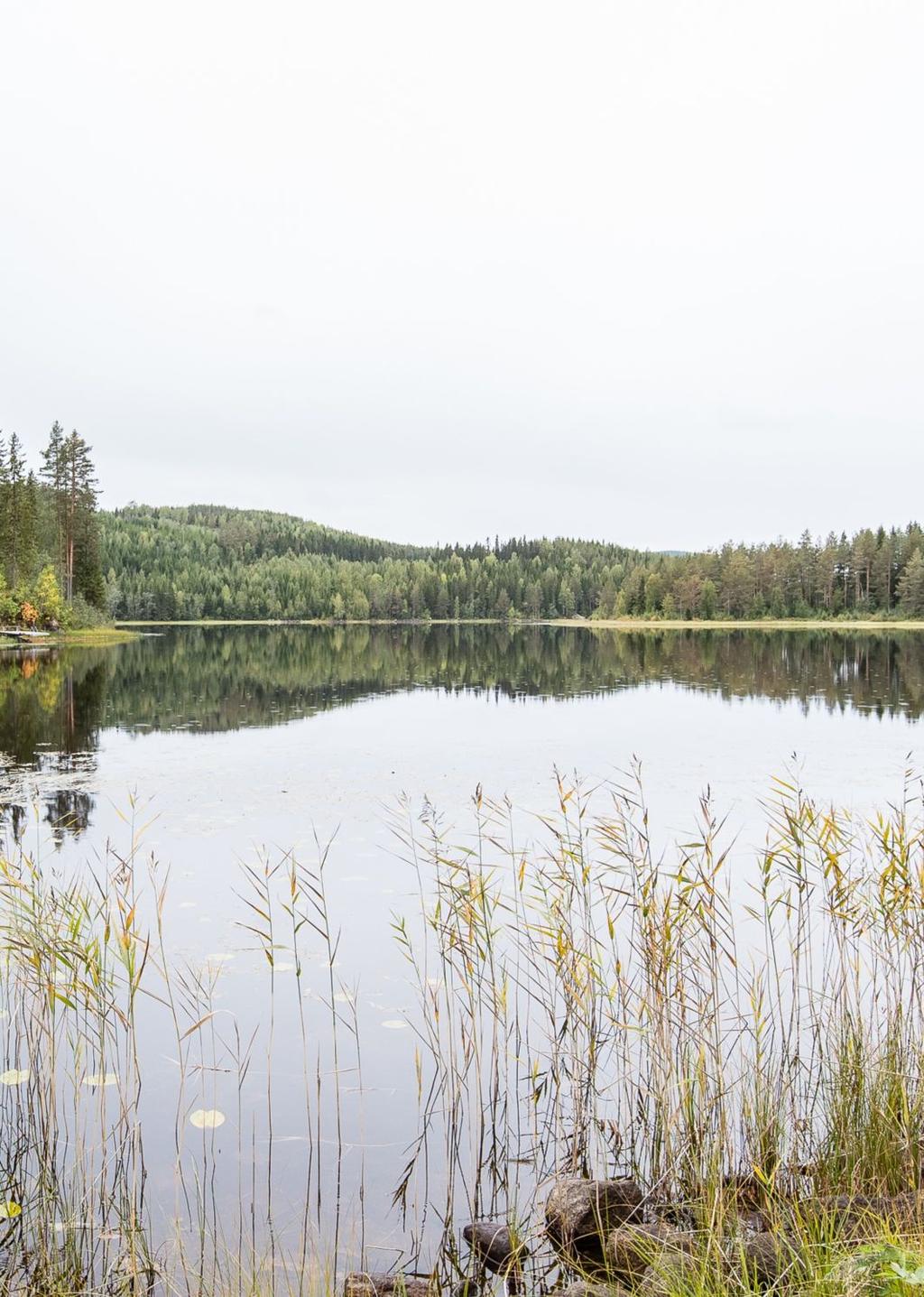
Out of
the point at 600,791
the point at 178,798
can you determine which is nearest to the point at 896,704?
the point at 600,791

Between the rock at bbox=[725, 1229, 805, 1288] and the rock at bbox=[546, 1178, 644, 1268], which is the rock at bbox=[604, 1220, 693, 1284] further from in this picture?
the rock at bbox=[725, 1229, 805, 1288]

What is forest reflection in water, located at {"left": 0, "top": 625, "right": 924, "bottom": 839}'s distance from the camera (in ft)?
76.6

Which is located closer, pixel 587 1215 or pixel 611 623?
pixel 587 1215

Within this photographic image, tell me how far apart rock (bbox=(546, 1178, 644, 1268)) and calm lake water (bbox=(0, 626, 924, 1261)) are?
100cm

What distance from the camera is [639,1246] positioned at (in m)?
4.71

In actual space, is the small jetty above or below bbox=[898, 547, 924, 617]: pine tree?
below

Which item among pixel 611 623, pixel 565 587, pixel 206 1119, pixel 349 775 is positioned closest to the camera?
pixel 206 1119

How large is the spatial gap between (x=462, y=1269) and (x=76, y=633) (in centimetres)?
7402

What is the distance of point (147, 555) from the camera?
189m

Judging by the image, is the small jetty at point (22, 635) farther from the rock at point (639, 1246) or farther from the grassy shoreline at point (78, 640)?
the rock at point (639, 1246)

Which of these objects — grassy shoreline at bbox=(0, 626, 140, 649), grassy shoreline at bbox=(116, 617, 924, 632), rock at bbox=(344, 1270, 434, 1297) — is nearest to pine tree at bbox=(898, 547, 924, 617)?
grassy shoreline at bbox=(116, 617, 924, 632)

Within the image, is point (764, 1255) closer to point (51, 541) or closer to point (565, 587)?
point (51, 541)

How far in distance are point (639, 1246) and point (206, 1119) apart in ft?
11.2

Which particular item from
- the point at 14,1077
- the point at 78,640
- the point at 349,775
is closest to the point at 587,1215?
the point at 14,1077
